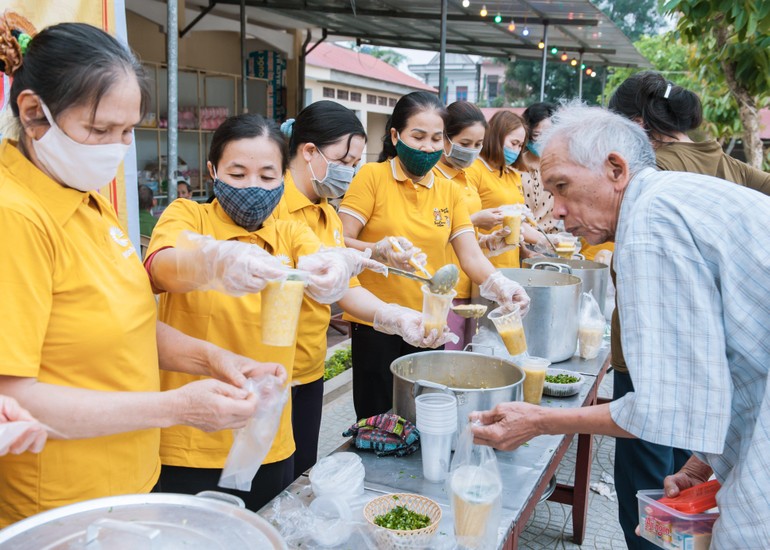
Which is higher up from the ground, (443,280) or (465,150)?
(465,150)

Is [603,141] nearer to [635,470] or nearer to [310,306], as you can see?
[310,306]

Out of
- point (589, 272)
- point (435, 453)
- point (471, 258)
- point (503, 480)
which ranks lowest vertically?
point (503, 480)

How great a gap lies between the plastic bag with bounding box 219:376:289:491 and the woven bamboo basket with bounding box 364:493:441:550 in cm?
32

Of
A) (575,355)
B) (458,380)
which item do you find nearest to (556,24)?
(575,355)

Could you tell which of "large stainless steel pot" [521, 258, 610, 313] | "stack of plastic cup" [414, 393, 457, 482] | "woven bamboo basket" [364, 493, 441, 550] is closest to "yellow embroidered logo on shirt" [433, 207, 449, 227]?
"large stainless steel pot" [521, 258, 610, 313]

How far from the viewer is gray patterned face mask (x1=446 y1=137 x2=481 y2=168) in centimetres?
414

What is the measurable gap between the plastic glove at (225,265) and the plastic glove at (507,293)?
1.39m

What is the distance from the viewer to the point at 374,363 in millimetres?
3297

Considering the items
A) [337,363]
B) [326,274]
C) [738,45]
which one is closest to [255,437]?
[326,274]

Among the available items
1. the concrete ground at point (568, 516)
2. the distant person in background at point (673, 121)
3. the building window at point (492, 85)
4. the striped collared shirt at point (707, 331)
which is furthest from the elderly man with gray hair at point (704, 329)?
the building window at point (492, 85)

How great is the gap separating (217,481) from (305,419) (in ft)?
2.35

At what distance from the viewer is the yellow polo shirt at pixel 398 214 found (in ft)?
11.0

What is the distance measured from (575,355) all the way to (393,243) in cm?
122

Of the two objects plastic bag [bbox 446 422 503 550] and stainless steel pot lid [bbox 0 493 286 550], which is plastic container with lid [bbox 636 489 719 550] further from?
stainless steel pot lid [bbox 0 493 286 550]
